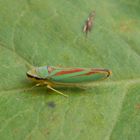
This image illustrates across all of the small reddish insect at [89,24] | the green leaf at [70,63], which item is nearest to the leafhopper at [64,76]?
the green leaf at [70,63]

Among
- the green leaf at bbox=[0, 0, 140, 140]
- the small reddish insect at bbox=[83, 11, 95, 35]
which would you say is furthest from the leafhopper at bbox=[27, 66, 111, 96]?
the small reddish insect at bbox=[83, 11, 95, 35]

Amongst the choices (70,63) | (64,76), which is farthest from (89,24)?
(64,76)

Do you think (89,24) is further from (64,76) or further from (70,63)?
(64,76)

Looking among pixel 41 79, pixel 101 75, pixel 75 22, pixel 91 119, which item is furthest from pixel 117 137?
pixel 75 22

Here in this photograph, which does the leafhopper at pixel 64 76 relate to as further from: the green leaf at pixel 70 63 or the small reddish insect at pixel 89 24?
the small reddish insect at pixel 89 24

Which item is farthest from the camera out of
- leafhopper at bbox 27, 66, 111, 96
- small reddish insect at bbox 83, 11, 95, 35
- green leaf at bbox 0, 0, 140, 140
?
small reddish insect at bbox 83, 11, 95, 35

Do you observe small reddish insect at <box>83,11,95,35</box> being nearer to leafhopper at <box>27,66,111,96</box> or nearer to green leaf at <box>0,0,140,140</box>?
green leaf at <box>0,0,140,140</box>
